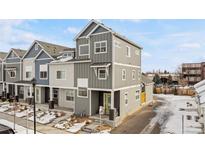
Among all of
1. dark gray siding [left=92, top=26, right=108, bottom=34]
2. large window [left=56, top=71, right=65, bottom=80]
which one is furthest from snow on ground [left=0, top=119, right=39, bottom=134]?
dark gray siding [left=92, top=26, right=108, bottom=34]

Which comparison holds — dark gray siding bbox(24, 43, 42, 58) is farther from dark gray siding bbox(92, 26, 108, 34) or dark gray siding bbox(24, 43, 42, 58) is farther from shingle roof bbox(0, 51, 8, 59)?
dark gray siding bbox(92, 26, 108, 34)

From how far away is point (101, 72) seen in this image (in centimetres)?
604

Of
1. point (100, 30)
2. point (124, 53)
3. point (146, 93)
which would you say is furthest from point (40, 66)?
point (146, 93)

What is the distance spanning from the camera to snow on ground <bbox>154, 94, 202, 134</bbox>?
209 inches

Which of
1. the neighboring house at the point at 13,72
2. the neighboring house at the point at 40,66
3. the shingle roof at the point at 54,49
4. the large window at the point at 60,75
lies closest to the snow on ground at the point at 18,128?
the neighboring house at the point at 13,72

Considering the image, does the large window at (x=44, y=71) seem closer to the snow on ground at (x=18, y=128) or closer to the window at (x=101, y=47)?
the snow on ground at (x=18, y=128)

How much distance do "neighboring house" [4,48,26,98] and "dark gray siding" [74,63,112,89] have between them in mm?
2143

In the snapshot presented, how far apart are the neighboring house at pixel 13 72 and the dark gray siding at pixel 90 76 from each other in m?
2.14

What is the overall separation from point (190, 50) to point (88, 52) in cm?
317

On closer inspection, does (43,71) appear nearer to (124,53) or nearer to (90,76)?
(90,76)

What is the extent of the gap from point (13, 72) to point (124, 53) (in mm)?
4247

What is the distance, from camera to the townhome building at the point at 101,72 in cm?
580
